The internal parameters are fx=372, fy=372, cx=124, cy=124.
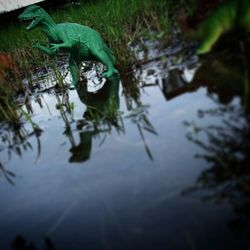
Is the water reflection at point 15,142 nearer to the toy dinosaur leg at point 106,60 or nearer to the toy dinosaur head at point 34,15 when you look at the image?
the toy dinosaur leg at point 106,60

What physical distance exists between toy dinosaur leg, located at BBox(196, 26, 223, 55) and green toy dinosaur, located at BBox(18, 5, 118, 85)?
87cm

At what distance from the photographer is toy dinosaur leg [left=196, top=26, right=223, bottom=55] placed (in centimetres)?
199

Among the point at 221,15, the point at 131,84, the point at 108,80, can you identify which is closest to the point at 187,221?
the point at 221,15

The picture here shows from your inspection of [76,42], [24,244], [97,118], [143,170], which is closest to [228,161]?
[143,170]

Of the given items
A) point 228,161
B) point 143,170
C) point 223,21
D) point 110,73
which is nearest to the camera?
point 228,161

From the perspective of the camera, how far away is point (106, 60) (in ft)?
9.04

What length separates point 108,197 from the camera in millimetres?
1260

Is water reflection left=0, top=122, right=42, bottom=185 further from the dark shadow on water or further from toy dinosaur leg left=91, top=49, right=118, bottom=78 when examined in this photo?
toy dinosaur leg left=91, top=49, right=118, bottom=78

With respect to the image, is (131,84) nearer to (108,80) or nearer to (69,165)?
(108,80)

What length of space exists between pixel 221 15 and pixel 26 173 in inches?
49.6

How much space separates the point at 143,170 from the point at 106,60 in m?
1.57

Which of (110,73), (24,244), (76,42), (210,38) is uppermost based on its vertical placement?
(76,42)

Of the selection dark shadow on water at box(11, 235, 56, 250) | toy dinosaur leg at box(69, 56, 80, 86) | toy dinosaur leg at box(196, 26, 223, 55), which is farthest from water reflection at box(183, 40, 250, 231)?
toy dinosaur leg at box(69, 56, 80, 86)

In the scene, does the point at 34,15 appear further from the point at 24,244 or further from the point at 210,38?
the point at 24,244
